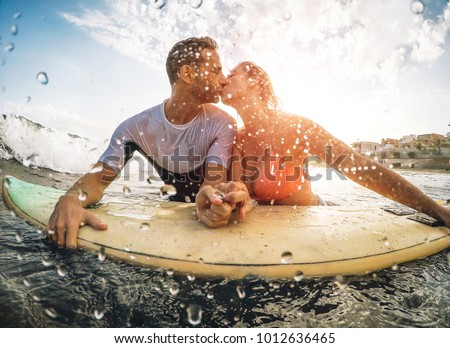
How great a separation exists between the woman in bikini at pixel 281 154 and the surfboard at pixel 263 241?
30cm

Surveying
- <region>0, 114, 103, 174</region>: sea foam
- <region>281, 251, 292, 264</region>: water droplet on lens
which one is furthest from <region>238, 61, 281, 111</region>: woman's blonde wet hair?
<region>0, 114, 103, 174</region>: sea foam

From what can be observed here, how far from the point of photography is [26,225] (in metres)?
2.43

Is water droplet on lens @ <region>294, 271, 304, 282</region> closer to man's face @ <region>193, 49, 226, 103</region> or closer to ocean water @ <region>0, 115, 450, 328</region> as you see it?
ocean water @ <region>0, 115, 450, 328</region>

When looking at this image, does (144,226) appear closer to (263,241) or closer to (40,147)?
(263,241)

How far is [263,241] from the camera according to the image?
187 centimetres

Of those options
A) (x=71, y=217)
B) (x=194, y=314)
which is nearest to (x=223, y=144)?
(x=71, y=217)

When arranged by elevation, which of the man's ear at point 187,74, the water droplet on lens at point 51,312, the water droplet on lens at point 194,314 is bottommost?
the water droplet on lens at point 194,314

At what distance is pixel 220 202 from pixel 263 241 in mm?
431

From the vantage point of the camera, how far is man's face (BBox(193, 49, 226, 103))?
112 inches

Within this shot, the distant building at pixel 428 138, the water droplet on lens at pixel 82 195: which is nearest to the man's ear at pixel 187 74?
the water droplet on lens at pixel 82 195

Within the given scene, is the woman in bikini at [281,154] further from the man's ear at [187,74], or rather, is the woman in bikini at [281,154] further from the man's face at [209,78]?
the man's ear at [187,74]

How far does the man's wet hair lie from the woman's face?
0.42 meters

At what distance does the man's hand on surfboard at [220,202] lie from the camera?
173 cm
